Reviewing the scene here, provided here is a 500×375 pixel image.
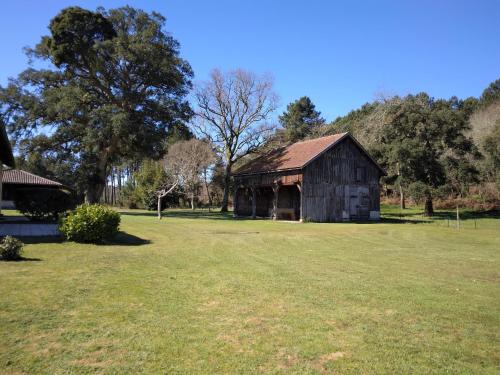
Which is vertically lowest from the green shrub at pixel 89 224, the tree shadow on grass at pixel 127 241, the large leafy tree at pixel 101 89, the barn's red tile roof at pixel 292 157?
the tree shadow on grass at pixel 127 241

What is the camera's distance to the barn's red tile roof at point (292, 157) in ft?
103

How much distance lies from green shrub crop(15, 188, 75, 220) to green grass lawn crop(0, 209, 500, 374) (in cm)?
1049

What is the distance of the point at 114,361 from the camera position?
438 centimetres

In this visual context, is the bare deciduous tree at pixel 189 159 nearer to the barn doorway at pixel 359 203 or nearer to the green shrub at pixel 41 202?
the barn doorway at pixel 359 203

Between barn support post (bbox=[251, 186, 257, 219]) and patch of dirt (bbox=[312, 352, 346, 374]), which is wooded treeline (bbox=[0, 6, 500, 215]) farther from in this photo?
patch of dirt (bbox=[312, 352, 346, 374])

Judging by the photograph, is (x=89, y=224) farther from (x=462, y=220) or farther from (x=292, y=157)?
(x=462, y=220)

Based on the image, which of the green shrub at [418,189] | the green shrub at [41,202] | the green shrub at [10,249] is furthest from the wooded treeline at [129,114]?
the green shrub at [10,249]

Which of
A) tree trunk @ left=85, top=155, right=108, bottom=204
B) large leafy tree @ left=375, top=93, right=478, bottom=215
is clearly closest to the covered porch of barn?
large leafy tree @ left=375, top=93, right=478, bottom=215

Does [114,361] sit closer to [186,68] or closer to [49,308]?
[49,308]

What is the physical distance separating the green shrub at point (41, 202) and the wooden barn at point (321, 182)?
16.3 meters

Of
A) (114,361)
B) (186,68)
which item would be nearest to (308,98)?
(186,68)

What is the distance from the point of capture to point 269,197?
3672cm

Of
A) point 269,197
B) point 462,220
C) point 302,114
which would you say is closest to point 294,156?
point 269,197

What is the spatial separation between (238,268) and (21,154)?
32378mm
